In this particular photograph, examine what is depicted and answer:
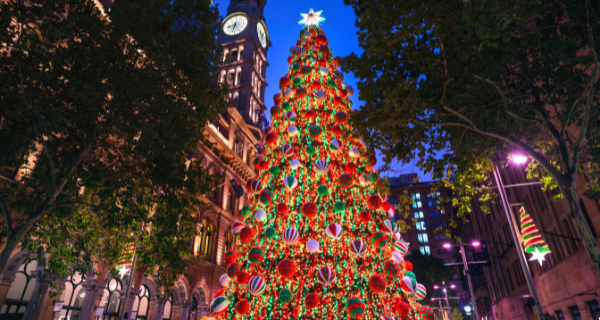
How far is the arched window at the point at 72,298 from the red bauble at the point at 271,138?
44.3 ft

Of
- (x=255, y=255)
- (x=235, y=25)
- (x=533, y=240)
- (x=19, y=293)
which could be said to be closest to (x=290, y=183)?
(x=255, y=255)

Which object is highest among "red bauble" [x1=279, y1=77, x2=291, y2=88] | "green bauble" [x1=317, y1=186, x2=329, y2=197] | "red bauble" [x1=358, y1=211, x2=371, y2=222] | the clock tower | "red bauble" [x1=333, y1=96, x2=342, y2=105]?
the clock tower

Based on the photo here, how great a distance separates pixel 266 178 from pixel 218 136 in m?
18.4

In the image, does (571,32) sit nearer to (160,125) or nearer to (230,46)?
(160,125)

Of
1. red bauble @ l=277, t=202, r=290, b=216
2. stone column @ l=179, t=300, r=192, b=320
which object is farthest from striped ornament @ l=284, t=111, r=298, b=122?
stone column @ l=179, t=300, r=192, b=320

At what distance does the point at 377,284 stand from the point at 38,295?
15.7 metres

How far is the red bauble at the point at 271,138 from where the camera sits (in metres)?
13.0

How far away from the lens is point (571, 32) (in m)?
8.70

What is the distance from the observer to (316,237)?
1095 centimetres

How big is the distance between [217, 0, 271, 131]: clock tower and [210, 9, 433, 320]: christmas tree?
3107cm

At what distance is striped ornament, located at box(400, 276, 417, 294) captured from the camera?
9906 millimetres

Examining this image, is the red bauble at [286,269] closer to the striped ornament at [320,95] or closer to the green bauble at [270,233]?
the green bauble at [270,233]

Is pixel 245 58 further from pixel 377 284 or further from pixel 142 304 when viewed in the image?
pixel 377 284

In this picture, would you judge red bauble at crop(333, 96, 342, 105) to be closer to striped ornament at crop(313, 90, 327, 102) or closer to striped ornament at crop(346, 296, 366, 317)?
striped ornament at crop(313, 90, 327, 102)
